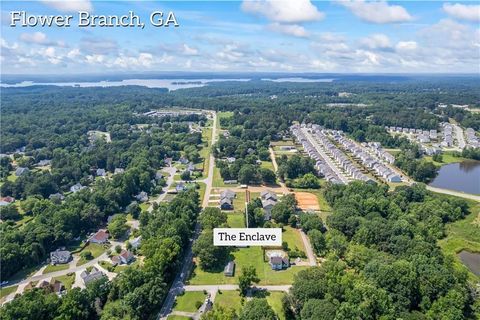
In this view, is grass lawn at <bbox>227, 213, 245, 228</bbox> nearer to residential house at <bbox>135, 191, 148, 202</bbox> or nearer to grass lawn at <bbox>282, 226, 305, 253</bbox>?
grass lawn at <bbox>282, 226, 305, 253</bbox>

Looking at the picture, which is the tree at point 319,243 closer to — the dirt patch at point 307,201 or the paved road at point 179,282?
the dirt patch at point 307,201

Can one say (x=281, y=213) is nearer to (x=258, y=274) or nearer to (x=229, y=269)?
(x=258, y=274)

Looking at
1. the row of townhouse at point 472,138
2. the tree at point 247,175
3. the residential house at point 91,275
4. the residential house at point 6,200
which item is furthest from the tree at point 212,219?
the row of townhouse at point 472,138

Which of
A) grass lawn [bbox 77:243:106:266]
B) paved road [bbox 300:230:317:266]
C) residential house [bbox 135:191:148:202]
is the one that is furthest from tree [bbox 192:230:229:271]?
residential house [bbox 135:191:148:202]

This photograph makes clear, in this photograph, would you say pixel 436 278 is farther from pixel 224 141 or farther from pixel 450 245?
pixel 224 141

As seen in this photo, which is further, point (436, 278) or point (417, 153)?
point (417, 153)

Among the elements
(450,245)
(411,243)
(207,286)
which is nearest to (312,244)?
(411,243)
